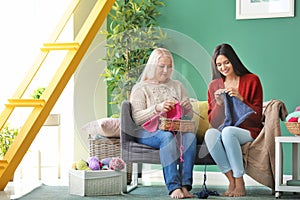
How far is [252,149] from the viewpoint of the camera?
4.10 metres

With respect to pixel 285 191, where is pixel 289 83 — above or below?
above

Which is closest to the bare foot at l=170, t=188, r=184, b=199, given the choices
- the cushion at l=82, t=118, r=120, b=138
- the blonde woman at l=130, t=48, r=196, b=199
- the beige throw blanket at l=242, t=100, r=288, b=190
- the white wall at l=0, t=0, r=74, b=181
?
the blonde woman at l=130, t=48, r=196, b=199

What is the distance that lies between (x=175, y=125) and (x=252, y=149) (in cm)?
57

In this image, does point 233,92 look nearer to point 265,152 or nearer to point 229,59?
point 229,59

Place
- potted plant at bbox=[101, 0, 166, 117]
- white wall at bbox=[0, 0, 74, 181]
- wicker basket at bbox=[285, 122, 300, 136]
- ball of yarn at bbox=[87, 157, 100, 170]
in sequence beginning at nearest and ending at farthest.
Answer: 1. wicker basket at bbox=[285, 122, 300, 136]
2. ball of yarn at bbox=[87, 157, 100, 170]
3. potted plant at bbox=[101, 0, 166, 117]
4. white wall at bbox=[0, 0, 74, 181]

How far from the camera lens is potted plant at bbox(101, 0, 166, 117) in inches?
179

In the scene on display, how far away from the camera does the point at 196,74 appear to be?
4.07 meters

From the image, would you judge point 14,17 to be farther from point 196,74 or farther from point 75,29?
point 196,74

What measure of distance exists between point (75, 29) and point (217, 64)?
1582mm

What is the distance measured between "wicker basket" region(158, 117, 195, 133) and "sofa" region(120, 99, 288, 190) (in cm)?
17

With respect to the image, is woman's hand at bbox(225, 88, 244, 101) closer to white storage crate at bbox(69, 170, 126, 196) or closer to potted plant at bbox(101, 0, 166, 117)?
potted plant at bbox(101, 0, 166, 117)

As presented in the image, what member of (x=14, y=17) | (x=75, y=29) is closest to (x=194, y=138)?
(x=75, y=29)

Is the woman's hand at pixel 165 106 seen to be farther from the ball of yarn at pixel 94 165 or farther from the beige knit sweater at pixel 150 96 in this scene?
the ball of yarn at pixel 94 165

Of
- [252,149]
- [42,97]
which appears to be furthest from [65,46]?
[252,149]
